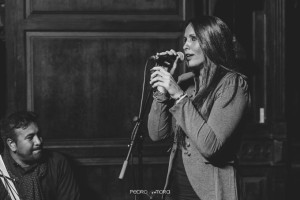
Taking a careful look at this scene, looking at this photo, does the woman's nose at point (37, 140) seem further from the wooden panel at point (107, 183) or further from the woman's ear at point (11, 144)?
the wooden panel at point (107, 183)

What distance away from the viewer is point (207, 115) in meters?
2.24

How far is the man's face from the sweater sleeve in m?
1.57

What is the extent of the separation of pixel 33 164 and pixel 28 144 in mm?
155

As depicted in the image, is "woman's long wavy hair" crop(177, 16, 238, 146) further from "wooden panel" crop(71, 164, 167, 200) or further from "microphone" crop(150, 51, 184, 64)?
"wooden panel" crop(71, 164, 167, 200)

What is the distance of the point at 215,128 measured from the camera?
7.04ft

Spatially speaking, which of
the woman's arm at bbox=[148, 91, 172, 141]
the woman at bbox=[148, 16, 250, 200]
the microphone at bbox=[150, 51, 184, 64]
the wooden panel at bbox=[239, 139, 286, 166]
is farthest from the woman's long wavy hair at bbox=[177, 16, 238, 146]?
the wooden panel at bbox=[239, 139, 286, 166]

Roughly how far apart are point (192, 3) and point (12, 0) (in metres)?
1.35

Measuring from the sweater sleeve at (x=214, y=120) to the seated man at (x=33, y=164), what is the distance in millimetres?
1568

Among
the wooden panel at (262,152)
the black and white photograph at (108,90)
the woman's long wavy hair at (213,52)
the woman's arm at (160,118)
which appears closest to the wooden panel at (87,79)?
the black and white photograph at (108,90)

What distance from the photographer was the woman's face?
7.73ft

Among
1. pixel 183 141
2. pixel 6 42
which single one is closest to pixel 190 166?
pixel 183 141

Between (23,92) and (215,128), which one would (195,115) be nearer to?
(215,128)

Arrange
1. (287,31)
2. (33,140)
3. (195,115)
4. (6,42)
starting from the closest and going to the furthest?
(195,115), (33,140), (6,42), (287,31)

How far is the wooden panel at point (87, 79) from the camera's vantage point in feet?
12.0
